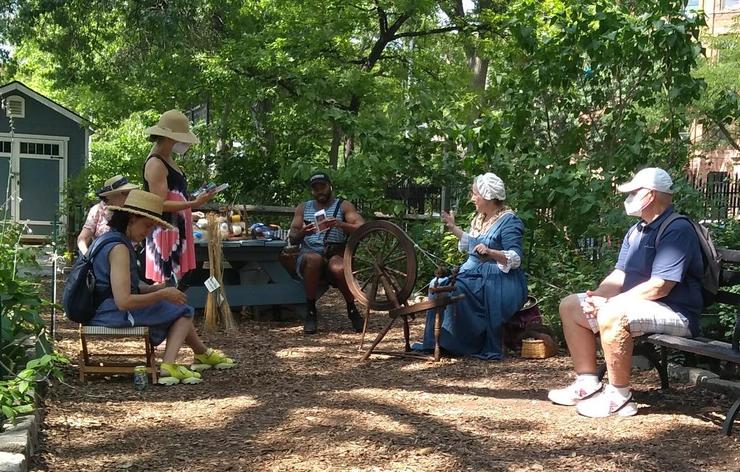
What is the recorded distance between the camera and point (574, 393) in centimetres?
455

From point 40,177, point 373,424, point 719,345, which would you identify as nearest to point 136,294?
point 373,424

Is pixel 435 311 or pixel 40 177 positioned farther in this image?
pixel 40 177

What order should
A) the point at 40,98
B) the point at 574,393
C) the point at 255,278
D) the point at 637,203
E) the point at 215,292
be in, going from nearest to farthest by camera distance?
the point at 637,203, the point at 574,393, the point at 215,292, the point at 255,278, the point at 40,98

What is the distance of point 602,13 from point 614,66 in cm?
56

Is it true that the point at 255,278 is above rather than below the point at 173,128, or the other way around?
below

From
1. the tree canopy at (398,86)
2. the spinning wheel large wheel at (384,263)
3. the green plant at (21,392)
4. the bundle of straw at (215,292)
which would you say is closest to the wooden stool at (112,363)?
the green plant at (21,392)

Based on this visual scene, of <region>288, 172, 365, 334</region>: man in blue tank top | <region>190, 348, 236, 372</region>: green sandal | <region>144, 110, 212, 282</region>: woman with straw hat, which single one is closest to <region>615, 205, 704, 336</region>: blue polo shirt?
<region>190, 348, 236, 372</region>: green sandal

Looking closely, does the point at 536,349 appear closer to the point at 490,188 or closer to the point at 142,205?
the point at 490,188

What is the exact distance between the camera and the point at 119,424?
13.7 ft

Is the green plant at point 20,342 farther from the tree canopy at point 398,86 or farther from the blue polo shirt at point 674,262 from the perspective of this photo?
the tree canopy at point 398,86

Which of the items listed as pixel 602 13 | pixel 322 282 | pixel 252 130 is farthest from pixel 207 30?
pixel 602 13

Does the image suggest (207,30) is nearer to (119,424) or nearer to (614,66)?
(614,66)

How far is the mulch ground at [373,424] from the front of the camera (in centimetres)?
358

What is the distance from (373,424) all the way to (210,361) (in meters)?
1.81
